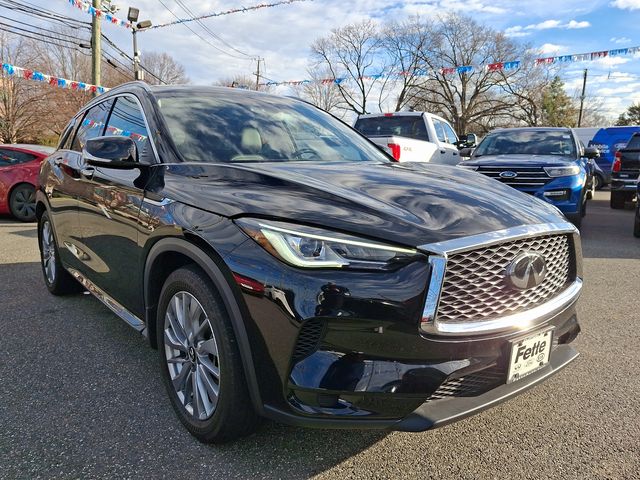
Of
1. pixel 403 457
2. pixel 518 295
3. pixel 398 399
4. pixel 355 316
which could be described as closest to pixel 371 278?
pixel 355 316

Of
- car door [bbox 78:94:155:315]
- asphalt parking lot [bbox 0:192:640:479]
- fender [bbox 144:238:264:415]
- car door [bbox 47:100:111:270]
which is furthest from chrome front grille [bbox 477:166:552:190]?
fender [bbox 144:238:264:415]

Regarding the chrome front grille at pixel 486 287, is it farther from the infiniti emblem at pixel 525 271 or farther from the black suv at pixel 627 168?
the black suv at pixel 627 168

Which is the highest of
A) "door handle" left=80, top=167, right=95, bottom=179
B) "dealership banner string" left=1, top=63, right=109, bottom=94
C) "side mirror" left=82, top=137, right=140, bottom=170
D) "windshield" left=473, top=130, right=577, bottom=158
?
"dealership banner string" left=1, top=63, right=109, bottom=94

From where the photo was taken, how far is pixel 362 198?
83.1 inches

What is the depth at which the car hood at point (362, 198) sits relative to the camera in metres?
1.91

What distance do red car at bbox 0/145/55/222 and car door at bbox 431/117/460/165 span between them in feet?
24.3

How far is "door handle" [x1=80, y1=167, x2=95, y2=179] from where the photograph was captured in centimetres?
336

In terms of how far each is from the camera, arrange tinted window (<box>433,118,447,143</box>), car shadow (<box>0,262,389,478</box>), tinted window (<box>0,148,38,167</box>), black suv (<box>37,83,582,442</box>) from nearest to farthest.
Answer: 1. black suv (<box>37,83,582,442</box>)
2. car shadow (<box>0,262,389,478</box>)
3. tinted window (<box>0,148,38,167</box>)
4. tinted window (<box>433,118,447,143</box>)

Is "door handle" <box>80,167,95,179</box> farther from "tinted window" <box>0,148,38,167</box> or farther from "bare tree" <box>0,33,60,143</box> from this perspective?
"bare tree" <box>0,33,60,143</box>

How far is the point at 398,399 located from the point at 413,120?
8.71 m

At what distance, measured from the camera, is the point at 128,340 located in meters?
3.54

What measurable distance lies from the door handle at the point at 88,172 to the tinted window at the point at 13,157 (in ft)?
22.9

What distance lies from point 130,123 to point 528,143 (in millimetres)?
7486

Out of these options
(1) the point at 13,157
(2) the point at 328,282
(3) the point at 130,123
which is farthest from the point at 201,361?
(1) the point at 13,157
